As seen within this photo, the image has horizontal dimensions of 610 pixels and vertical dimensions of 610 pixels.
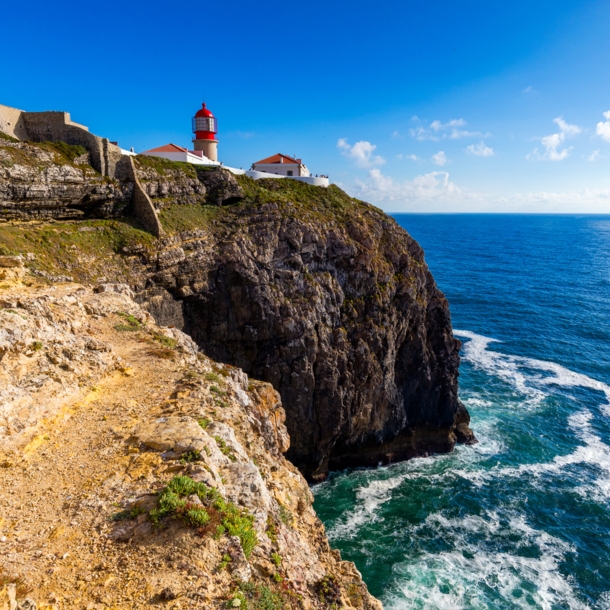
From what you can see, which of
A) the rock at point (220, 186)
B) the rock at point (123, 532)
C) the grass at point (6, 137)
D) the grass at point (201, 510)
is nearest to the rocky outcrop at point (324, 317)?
the rock at point (220, 186)

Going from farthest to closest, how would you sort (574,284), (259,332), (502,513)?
1. (574,284)
2. (259,332)
3. (502,513)

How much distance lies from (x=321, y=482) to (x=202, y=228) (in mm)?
26851

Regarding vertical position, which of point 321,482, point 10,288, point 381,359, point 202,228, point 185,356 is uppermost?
point 202,228

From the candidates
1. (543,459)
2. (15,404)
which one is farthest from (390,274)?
(15,404)

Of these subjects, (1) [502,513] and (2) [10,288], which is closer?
(2) [10,288]

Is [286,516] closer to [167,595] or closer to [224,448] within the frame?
[224,448]

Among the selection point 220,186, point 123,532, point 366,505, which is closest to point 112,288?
point 123,532

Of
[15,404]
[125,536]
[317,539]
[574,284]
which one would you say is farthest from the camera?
[574,284]

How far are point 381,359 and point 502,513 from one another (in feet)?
54.5

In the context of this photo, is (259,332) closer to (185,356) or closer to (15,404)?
(185,356)

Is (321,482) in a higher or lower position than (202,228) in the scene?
lower

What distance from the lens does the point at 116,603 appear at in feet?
28.3

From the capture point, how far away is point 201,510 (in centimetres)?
1045

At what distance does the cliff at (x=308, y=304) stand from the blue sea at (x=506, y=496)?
4.54 metres
